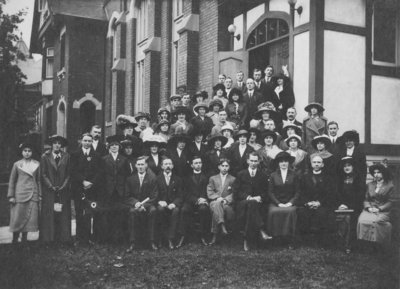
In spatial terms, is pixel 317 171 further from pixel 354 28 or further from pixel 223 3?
pixel 223 3

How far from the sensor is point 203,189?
768 centimetres

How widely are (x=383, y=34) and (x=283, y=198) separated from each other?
482 cm

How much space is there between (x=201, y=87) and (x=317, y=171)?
6.44 meters

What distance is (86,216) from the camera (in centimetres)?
751

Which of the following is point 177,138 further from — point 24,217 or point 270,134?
point 24,217

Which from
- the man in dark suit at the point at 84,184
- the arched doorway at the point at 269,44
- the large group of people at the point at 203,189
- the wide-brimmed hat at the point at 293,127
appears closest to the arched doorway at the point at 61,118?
the arched doorway at the point at 269,44

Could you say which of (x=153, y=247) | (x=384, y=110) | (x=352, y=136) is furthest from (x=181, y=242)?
(x=384, y=110)

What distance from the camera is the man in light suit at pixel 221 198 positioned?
7234 mm

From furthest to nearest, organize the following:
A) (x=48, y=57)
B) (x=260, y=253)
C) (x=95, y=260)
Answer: (x=48, y=57) → (x=260, y=253) → (x=95, y=260)

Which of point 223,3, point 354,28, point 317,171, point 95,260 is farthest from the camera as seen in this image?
point 223,3

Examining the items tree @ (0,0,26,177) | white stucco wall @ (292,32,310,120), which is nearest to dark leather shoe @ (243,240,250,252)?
white stucco wall @ (292,32,310,120)

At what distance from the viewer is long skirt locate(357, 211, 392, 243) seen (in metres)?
6.73

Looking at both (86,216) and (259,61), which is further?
(259,61)

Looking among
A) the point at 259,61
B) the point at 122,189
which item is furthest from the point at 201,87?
the point at 122,189
